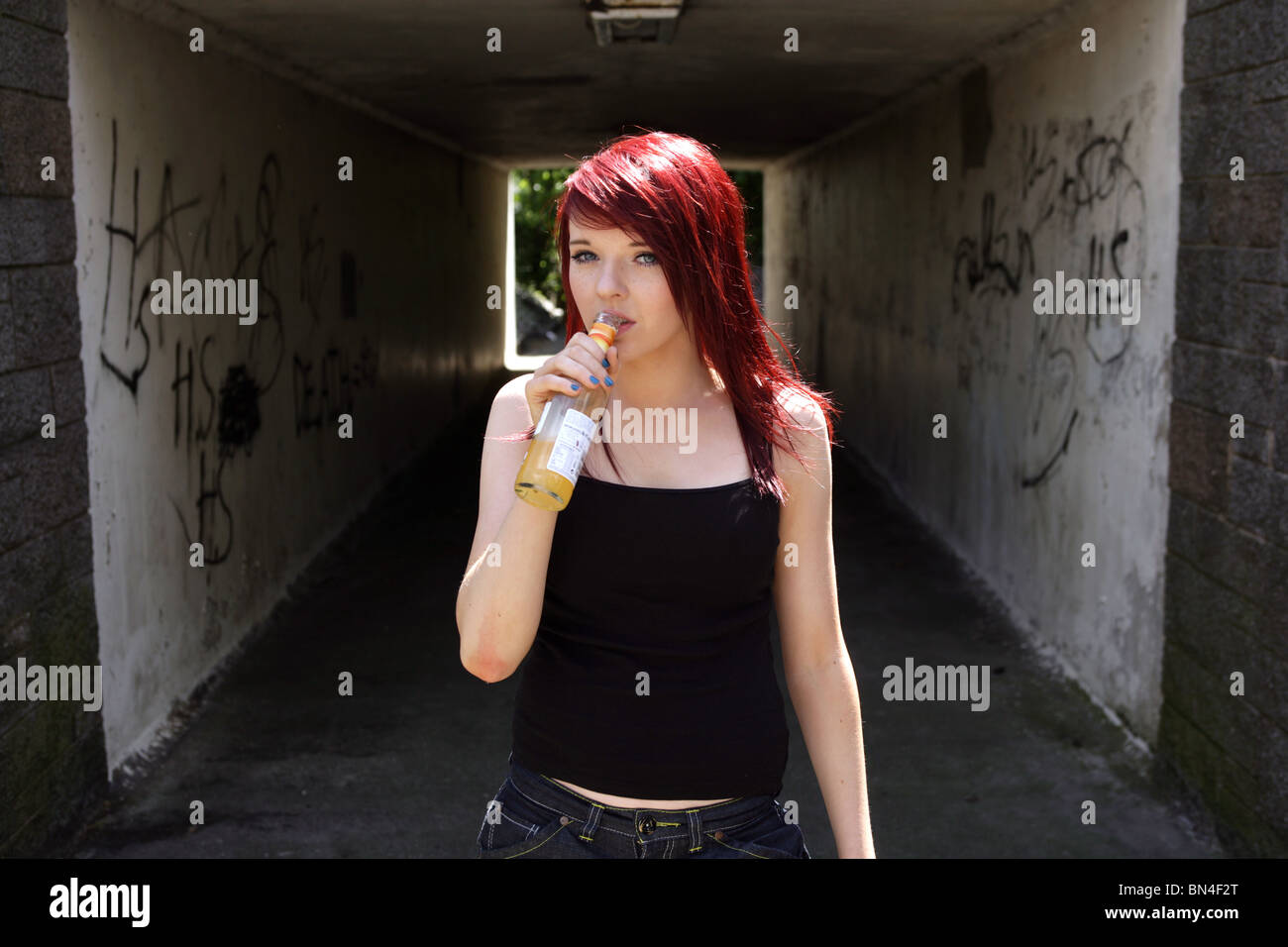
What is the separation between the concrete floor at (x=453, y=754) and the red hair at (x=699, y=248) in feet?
9.18

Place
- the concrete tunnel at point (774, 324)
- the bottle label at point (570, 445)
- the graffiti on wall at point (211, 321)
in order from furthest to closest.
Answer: the graffiti on wall at point (211, 321) → the concrete tunnel at point (774, 324) → the bottle label at point (570, 445)

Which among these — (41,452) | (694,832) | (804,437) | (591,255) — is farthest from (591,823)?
(41,452)

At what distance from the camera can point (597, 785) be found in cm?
193

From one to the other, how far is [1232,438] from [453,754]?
3.10m

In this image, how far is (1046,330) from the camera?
665 cm

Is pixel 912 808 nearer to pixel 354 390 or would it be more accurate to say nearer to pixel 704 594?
pixel 704 594

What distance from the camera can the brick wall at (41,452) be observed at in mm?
4039

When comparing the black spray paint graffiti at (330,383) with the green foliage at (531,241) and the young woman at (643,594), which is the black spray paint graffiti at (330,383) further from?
the green foliage at (531,241)

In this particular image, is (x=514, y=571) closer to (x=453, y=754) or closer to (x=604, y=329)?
(x=604, y=329)

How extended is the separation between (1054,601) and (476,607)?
5056 mm

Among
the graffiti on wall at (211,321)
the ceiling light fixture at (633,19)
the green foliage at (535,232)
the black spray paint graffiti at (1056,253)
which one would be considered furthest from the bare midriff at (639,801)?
the green foliage at (535,232)

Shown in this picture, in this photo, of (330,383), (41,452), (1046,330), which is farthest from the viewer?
(330,383)

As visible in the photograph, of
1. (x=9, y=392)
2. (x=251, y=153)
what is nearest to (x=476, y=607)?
(x=9, y=392)

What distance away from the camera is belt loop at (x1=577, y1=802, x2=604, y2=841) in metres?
1.93
